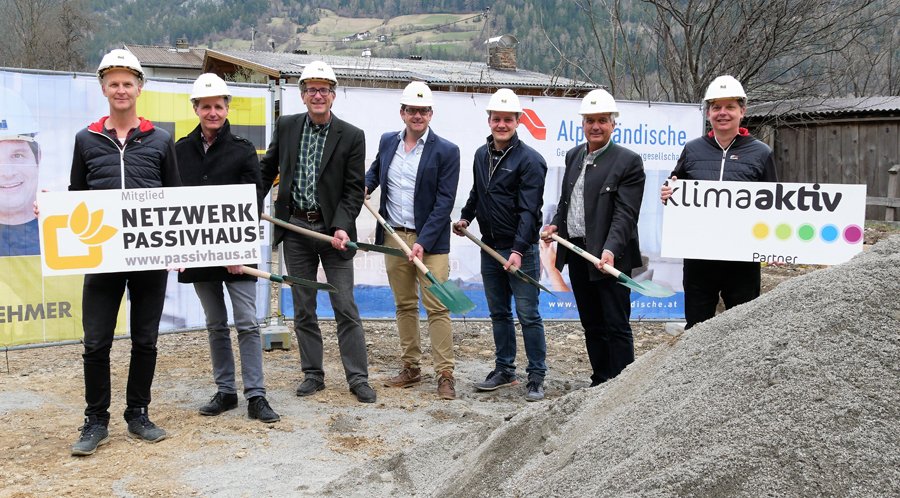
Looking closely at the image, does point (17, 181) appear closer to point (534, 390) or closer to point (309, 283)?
point (309, 283)

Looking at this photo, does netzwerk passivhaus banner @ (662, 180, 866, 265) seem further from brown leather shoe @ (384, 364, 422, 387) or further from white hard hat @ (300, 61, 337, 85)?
white hard hat @ (300, 61, 337, 85)

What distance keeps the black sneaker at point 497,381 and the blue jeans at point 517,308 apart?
0.04 m

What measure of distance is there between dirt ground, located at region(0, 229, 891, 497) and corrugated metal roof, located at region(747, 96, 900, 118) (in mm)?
8302

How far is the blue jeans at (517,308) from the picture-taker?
269 inches

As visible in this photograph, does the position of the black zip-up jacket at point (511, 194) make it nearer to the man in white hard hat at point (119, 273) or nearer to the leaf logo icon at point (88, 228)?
the man in white hard hat at point (119, 273)

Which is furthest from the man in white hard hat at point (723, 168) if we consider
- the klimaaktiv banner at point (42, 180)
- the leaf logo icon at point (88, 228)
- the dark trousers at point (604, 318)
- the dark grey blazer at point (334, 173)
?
the klimaaktiv banner at point (42, 180)

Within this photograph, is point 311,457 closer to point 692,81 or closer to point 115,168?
point 115,168

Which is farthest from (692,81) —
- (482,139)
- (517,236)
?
(517,236)

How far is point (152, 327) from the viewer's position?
550cm

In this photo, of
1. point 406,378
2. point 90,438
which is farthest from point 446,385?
point 90,438

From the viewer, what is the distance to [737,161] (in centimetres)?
587

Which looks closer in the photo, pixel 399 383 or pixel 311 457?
pixel 311 457

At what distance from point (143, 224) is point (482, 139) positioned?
12.9 feet

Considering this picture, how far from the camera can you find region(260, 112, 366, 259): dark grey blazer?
21.0 ft
